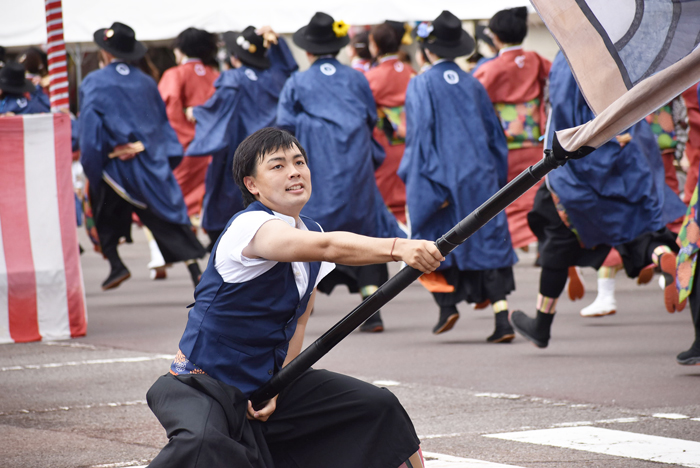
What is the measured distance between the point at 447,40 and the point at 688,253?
8.16 ft

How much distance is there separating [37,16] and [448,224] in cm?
450

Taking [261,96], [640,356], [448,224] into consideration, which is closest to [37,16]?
[261,96]

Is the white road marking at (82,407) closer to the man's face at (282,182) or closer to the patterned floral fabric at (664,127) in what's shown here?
the man's face at (282,182)

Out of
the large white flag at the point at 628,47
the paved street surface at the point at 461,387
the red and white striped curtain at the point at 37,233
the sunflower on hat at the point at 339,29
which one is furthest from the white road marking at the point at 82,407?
the sunflower on hat at the point at 339,29

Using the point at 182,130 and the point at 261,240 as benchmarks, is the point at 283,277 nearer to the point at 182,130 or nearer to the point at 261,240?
the point at 261,240

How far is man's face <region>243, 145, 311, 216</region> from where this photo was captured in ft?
10.4

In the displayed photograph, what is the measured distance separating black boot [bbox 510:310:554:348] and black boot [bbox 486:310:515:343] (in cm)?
51

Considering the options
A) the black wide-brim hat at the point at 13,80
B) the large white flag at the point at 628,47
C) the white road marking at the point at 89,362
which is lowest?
the white road marking at the point at 89,362

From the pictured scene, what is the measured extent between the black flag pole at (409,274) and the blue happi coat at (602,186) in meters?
3.46

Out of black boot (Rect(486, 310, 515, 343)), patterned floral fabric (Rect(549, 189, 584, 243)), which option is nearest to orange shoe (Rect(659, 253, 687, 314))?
patterned floral fabric (Rect(549, 189, 584, 243))

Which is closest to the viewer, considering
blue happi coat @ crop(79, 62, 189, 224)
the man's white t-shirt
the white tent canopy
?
the man's white t-shirt

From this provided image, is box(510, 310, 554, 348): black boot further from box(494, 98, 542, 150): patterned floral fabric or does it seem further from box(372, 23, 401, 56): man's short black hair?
box(372, 23, 401, 56): man's short black hair

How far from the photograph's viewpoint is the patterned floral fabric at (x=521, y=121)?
32.0ft

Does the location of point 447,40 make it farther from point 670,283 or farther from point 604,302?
point 670,283
